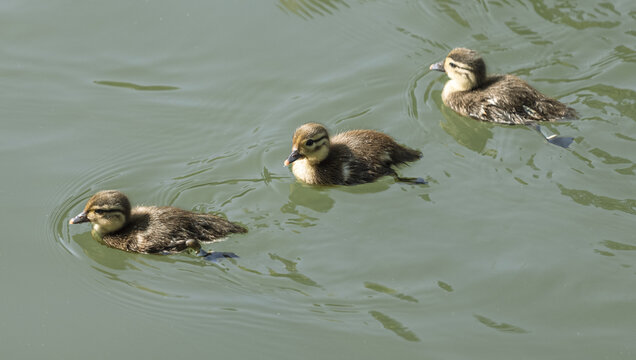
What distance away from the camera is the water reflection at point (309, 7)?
27.2 ft

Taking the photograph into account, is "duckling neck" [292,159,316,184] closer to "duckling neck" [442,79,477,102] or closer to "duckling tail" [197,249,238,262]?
"duckling tail" [197,249,238,262]

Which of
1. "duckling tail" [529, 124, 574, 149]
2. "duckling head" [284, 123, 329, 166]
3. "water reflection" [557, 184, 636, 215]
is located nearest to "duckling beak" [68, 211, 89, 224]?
"duckling head" [284, 123, 329, 166]

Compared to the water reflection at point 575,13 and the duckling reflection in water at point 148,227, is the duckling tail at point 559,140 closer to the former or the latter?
the water reflection at point 575,13

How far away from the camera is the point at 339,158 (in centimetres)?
634

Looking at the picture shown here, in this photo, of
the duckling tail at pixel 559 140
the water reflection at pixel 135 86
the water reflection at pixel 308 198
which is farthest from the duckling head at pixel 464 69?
the water reflection at pixel 135 86

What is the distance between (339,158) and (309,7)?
254cm

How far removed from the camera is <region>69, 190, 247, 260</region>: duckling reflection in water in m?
5.58

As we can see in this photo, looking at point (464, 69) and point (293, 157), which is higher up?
point (464, 69)

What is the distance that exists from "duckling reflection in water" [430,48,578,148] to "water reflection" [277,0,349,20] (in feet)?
4.77

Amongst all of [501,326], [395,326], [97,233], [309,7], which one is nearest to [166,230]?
[97,233]

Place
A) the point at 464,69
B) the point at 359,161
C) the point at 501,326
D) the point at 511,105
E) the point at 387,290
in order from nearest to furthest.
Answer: the point at 501,326 → the point at 387,290 → the point at 359,161 → the point at 511,105 → the point at 464,69

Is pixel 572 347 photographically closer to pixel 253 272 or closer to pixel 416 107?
pixel 253 272

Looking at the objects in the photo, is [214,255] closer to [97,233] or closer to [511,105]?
[97,233]

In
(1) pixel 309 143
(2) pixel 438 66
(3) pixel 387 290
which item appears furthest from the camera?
(2) pixel 438 66
